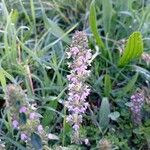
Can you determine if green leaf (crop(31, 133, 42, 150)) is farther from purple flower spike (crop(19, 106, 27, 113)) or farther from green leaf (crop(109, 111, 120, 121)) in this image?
green leaf (crop(109, 111, 120, 121))

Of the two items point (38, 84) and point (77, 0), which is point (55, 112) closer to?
point (38, 84)

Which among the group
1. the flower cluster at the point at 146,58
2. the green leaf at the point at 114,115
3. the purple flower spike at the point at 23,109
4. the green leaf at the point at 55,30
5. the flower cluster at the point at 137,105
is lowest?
the green leaf at the point at 114,115

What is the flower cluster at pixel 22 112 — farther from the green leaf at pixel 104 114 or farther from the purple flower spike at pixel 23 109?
the green leaf at pixel 104 114

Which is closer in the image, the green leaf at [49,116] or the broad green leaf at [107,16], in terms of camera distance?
the green leaf at [49,116]

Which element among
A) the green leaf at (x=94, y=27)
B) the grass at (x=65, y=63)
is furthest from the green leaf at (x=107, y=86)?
the green leaf at (x=94, y=27)

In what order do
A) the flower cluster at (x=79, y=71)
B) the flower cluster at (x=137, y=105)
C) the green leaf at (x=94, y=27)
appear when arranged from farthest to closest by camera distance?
1. the green leaf at (x=94, y=27)
2. the flower cluster at (x=137, y=105)
3. the flower cluster at (x=79, y=71)

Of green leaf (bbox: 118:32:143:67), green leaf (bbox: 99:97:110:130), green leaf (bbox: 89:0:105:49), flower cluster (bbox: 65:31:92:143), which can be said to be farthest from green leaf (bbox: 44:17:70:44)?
flower cluster (bbox: 65:31:92:143)
